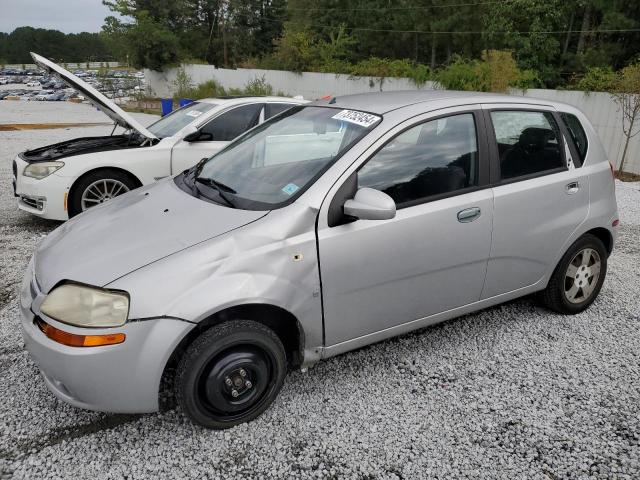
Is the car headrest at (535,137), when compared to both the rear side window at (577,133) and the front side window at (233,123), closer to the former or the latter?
the rear side window at (577,133)

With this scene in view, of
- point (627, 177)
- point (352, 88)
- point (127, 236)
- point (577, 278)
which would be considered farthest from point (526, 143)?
point (352, 88)

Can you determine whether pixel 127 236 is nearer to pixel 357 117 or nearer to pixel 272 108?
pixel 357 117

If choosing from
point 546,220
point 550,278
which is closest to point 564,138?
point 546,220

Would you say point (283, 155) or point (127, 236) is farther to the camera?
point (283, 155)

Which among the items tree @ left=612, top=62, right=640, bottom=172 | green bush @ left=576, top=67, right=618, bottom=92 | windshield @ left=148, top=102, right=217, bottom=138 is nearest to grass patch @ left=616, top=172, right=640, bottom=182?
tree @ left=612, top=62, right=640, bottom=172

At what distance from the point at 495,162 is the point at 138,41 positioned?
153 feet

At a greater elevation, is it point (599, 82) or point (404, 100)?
point (599, 82)

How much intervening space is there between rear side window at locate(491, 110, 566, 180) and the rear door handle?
5.5 inches

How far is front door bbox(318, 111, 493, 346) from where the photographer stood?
2.61 m

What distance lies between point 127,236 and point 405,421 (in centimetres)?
174

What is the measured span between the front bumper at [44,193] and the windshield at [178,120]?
133 cm

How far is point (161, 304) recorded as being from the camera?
2.19m

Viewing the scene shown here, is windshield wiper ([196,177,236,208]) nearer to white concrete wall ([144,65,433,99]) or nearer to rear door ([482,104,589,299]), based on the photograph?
rear door ([482,104,589,299])

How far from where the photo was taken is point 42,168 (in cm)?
540
